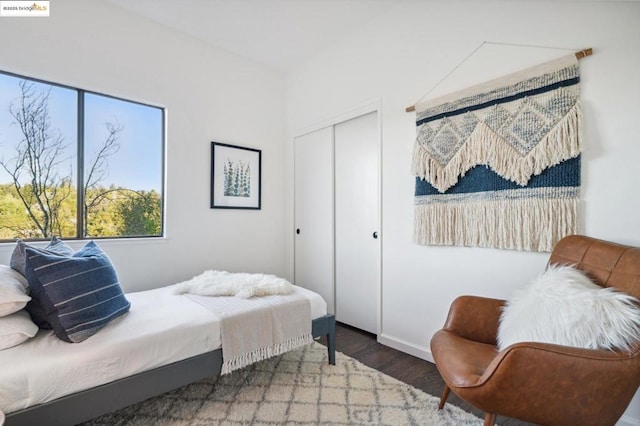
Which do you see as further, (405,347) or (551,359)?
(405,347)

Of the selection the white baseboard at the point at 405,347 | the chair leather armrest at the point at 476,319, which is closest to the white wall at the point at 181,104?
the white baseboard at the point at 405,347

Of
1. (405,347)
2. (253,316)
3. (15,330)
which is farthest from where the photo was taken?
(405,347)

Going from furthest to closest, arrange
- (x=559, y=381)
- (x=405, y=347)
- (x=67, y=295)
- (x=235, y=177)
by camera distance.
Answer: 1. (x=235, y=177)
2. (x=405, y=347)
3. (x=67, y=295)
4. (x=559, y=381)

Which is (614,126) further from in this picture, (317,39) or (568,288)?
(317,39)

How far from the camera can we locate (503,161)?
72.1 inches

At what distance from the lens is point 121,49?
2.50 m

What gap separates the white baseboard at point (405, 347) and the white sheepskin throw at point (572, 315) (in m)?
0.91

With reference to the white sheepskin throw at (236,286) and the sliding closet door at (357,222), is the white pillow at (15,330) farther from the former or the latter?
the sliding closet door at (357,222)

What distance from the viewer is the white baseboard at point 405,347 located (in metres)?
2.24

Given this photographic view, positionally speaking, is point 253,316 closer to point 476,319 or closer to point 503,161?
point 476,319

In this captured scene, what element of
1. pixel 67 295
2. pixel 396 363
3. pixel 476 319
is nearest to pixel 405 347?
pixel 396 363

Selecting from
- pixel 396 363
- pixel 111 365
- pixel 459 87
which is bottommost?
pixel 396 363

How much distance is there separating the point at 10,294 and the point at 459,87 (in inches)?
107

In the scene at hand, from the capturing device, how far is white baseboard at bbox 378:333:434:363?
2238mm
